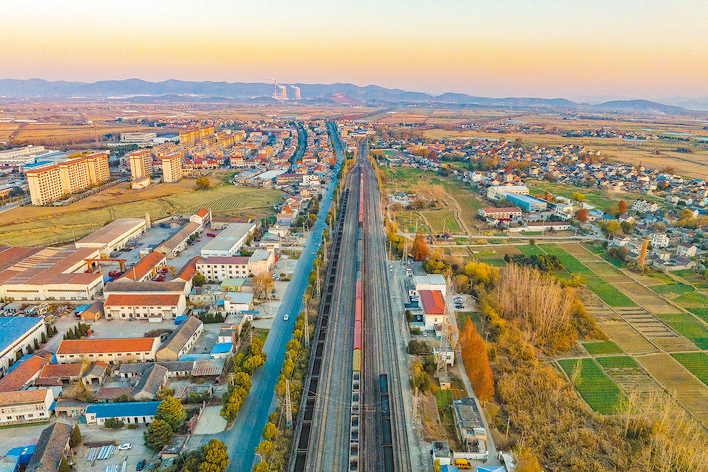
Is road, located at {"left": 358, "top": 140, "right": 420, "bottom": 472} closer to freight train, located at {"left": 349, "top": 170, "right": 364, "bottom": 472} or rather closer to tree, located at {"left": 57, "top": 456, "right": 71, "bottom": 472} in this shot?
freight train, located at {"left": 349, "top": 170, "right": 364, "bottom": 472}

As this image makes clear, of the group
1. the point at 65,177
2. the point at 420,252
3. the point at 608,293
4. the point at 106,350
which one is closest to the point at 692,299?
the point at 608,293

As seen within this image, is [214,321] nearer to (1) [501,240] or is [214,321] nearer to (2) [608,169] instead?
(1) [501,240]

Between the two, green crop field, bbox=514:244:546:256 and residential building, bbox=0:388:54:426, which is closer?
residential building, bbox=0:388:54:426

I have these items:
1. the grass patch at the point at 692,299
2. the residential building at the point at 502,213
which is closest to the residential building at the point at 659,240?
the grass patch at the point at 692,299

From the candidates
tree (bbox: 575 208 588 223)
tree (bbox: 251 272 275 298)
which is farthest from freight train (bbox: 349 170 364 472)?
tree (bbox: 575 208 588 223)

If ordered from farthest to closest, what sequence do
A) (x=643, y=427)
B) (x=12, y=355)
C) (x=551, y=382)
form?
1. (x=12, y=355)
2. (x=551, y=382)
3. (x=643, y=427)

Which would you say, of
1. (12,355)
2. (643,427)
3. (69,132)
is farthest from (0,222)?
(69,132)

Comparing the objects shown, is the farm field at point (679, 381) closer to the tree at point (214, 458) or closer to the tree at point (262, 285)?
the tree at point (214, 458)
